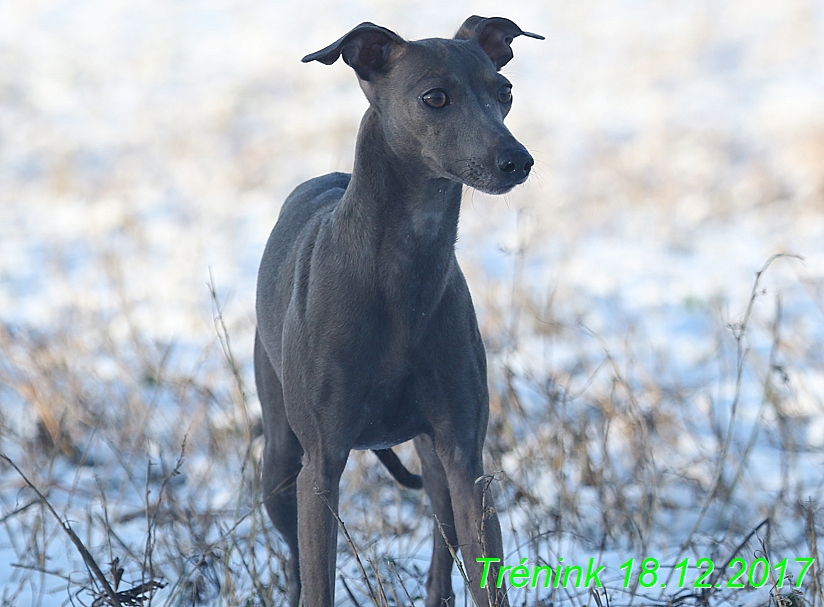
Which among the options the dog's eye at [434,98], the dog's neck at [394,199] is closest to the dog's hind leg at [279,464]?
the dog's neck at [394,199]

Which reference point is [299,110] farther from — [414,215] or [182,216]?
[414,215]

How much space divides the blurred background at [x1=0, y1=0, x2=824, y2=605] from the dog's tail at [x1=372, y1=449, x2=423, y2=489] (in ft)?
0.93

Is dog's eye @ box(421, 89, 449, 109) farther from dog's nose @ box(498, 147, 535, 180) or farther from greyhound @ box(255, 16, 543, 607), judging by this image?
dog's nose @ box(498, 147, 535, 180)

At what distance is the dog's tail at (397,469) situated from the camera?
3.51 metres

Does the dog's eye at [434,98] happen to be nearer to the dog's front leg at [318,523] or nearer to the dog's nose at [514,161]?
the dog's nose at [514,161]

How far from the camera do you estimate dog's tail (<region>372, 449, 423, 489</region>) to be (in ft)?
11.5

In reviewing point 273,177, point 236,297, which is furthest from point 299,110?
point 236,297

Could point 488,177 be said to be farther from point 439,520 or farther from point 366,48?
point 439,520

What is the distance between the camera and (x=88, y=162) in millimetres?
12523

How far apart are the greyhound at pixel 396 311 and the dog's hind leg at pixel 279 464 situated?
0.43 meters

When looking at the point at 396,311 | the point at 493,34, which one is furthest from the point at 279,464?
the point at 493,34

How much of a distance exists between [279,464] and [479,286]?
4.64 metres

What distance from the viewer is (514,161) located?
8.20 ft

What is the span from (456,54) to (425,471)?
4.44ft
